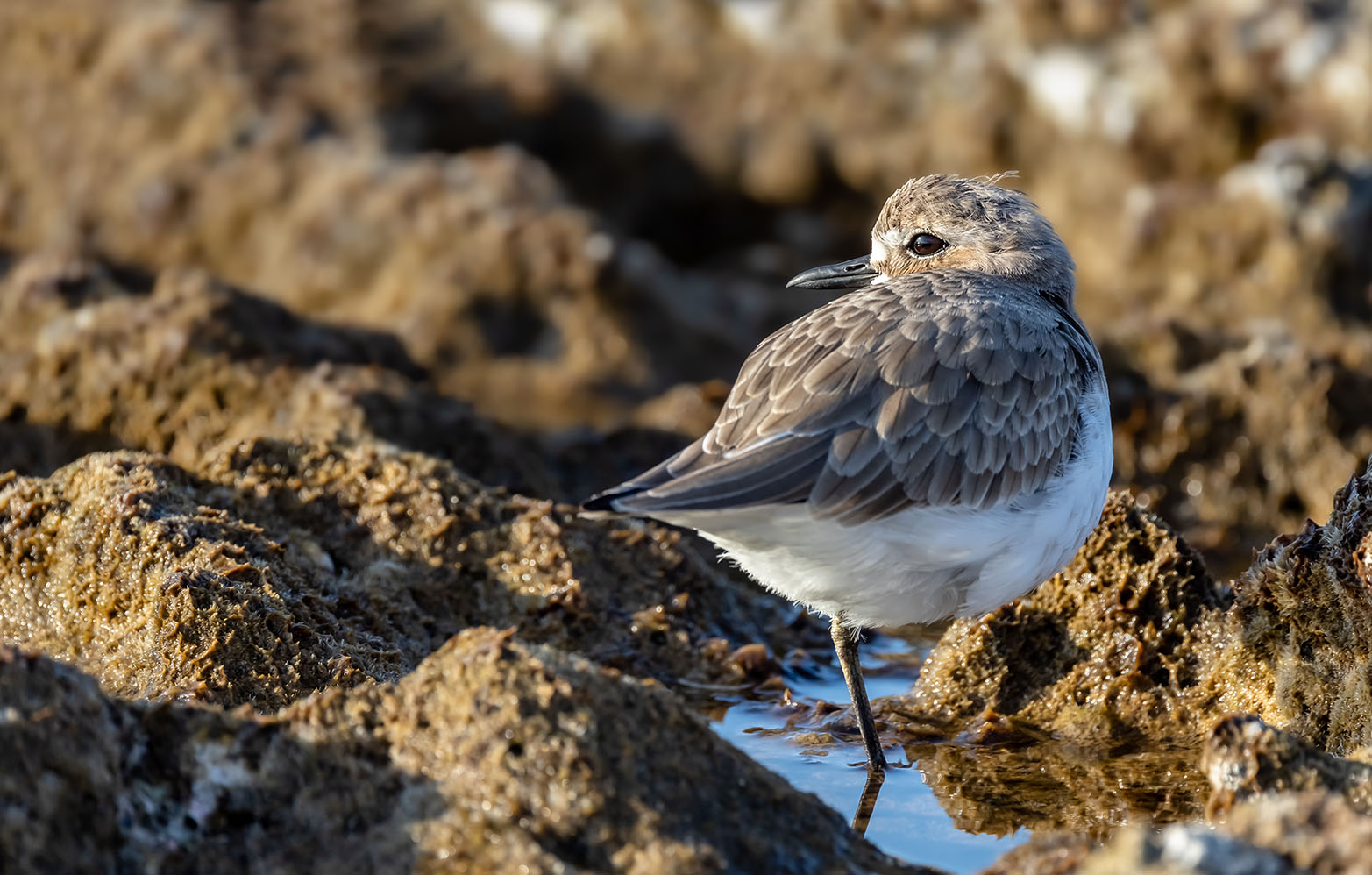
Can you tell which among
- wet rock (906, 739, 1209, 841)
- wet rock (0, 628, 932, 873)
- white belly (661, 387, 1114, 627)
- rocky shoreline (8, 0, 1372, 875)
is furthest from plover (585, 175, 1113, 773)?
wet rock (0, 628, 932, 873)

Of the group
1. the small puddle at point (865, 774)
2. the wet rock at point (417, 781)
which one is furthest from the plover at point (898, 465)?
the wet rock at point (417, 781)

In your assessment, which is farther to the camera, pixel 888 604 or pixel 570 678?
pixel 888 604

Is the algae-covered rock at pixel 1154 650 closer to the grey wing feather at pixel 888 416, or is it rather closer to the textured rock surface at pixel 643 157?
the grey wing feather at pixel 888 416

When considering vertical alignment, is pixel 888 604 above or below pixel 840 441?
below

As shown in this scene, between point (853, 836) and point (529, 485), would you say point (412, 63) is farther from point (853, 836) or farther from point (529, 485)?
point (853, 836)

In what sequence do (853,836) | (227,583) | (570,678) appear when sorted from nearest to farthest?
(570,678) < (853,836) < (227,583)

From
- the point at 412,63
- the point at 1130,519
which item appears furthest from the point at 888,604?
the point at 412,63

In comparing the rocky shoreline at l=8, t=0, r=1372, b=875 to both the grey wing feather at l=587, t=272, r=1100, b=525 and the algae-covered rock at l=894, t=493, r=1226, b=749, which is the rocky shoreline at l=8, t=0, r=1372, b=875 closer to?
the algae-covered rock at l=894, t=493, r=1226, b=749

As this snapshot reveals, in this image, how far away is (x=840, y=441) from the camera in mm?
4699

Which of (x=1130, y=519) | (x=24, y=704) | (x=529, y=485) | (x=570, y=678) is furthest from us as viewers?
(x=529, y=485)

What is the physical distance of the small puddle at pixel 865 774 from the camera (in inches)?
169

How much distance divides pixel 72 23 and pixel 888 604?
9.49m

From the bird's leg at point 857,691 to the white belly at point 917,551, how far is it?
0.79ft

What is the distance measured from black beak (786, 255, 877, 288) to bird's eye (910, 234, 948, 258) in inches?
9.0
